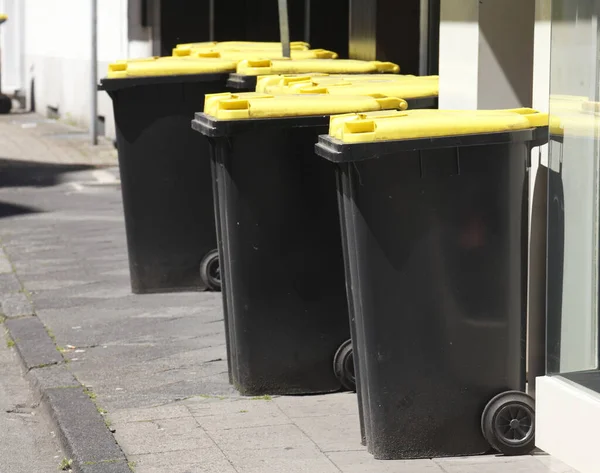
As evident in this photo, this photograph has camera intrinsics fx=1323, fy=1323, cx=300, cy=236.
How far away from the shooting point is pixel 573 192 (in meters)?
4.92

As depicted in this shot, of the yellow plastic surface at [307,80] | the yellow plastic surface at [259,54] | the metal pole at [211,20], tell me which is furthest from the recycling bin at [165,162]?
the metal pole at [211,20]

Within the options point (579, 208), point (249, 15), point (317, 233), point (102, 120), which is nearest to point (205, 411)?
point (317, 233)

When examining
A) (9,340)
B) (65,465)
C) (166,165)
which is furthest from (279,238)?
(166,165)

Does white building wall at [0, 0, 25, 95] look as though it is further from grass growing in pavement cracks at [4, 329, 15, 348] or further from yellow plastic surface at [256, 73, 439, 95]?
yellow plastic surface at [256, 73, 439, 95]

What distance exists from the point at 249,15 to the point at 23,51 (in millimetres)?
12106

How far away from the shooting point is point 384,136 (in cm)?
482

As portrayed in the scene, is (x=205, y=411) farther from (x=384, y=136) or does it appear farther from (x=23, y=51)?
(x=23, y=51)

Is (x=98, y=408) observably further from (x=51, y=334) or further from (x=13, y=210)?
(x=13, y=210)

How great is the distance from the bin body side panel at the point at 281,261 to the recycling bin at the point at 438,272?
0.87 m

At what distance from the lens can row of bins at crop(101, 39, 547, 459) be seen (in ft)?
16.1

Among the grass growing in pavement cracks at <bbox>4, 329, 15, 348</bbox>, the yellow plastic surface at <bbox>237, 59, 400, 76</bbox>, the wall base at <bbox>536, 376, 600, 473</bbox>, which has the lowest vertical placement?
the grass growing in pavement cracks at <bbox>4, 329, 15, 348</bbox>

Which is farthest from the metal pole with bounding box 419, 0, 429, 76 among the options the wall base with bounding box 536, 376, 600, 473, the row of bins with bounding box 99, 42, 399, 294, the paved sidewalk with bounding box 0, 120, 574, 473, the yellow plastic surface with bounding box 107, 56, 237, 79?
the wall base with bounding box 536, 376, 600, 473

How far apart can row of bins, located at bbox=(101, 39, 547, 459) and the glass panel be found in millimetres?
148

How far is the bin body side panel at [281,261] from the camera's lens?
5.89 metres
